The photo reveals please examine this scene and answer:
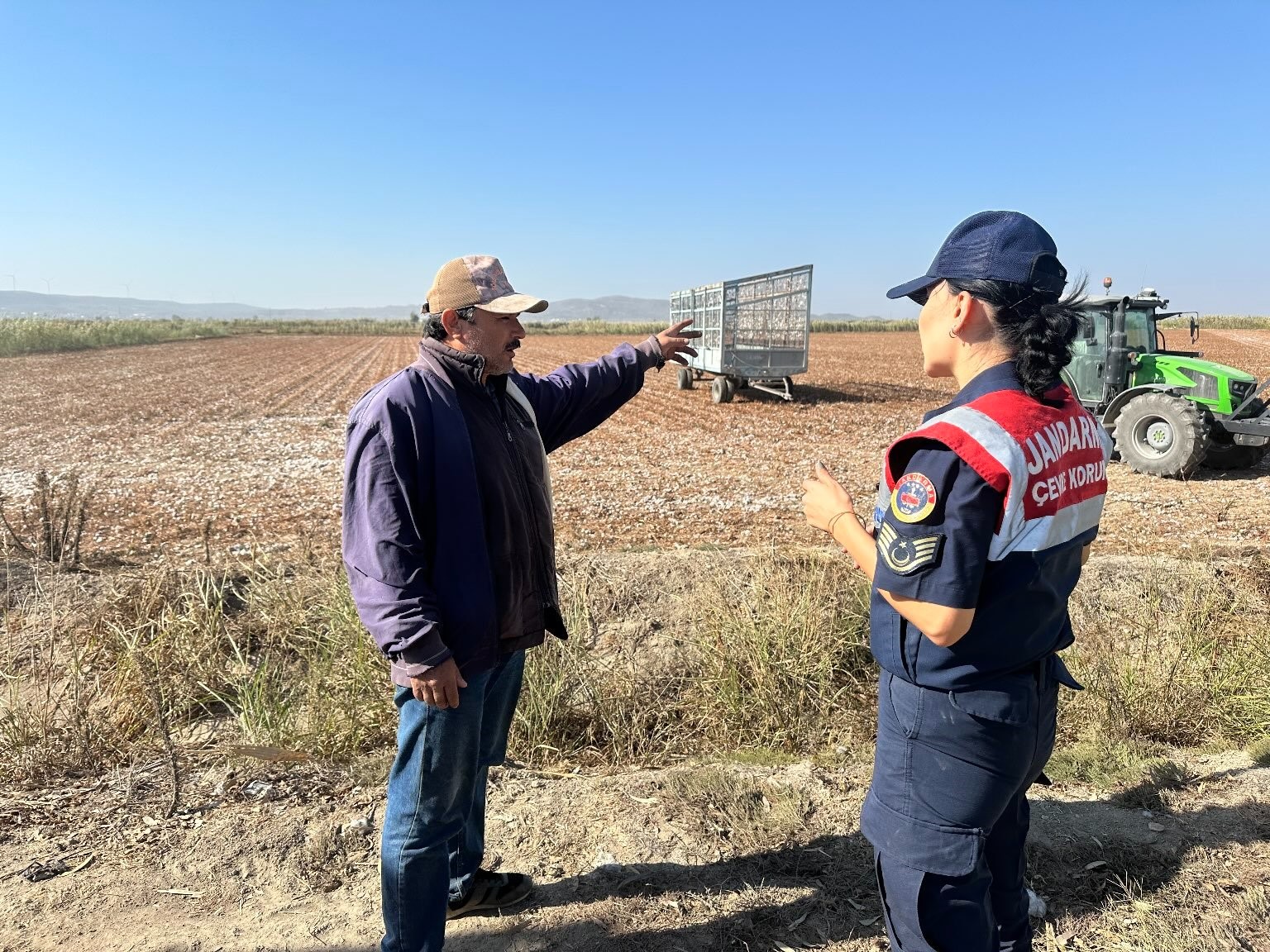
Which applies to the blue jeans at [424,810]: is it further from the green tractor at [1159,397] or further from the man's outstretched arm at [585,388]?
the green tractor at [1159,397]

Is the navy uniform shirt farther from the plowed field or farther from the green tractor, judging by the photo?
the green tractor

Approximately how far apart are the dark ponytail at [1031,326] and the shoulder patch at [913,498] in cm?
31

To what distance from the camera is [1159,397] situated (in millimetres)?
9148

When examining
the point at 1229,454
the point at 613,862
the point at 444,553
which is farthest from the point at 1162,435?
the point at 444,553

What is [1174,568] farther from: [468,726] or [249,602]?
[249,602]

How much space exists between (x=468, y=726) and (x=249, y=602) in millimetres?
3108

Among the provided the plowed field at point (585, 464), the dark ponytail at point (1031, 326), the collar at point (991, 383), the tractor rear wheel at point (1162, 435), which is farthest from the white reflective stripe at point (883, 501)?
the tractor rear wheel at point (1162, 435)

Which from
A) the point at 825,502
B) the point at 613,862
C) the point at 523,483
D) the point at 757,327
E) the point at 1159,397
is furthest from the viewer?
the point at 757,327

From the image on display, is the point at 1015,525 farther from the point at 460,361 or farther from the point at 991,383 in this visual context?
the point at 460,361

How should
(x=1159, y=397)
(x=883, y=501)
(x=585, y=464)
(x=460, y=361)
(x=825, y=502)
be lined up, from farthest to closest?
(x=585, y=464) < (x=1159, y=397) < (x=460, y=361) < (x=825, y=502) < (x=883, y=501)

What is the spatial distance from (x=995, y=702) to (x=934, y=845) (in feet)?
1.04

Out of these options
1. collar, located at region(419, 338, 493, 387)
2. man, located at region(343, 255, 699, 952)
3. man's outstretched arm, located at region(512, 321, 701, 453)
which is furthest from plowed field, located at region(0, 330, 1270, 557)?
collar, located at region(419, 338, 493, 387)

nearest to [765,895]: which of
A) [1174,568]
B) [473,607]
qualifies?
[473,607]

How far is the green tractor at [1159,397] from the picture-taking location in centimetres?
891
